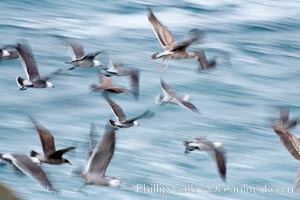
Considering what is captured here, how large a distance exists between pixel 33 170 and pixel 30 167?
0.07m

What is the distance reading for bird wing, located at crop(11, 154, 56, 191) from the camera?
8.93 m

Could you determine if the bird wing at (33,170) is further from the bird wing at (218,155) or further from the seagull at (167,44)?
the seagull at (167,44)

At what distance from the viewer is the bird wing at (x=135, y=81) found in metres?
13.1

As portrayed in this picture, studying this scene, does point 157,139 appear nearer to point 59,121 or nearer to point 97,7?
point 59,121

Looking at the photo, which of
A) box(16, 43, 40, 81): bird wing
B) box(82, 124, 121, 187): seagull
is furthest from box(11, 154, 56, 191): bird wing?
box(16, 43, 40, 81): bird wing

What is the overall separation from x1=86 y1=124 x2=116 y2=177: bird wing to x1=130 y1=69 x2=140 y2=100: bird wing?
4.17 metres

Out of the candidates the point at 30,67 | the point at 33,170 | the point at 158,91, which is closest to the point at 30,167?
the point at 33,170

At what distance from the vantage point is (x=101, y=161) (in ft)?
29.0

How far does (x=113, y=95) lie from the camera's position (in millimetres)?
14430

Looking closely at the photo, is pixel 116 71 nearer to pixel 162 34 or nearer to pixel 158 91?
pixel 162 34

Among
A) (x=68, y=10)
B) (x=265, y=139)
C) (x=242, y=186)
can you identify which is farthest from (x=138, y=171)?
(x=68, y=10)

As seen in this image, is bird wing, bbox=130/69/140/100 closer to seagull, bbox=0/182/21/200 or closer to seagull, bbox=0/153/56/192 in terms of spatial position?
seagull, bbox=0/153/56/192

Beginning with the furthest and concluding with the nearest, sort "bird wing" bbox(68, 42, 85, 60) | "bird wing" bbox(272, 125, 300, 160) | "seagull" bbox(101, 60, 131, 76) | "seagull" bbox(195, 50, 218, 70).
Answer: "seagull" bbox(195, 50, 218, 70) < "bird wing" bbox(68, 42, 85, 60) < "seagull" bbox(101, 60, 131, 76) < "bird wing" bbox(272, 125, 300, 160)

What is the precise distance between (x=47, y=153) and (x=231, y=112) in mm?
5465
